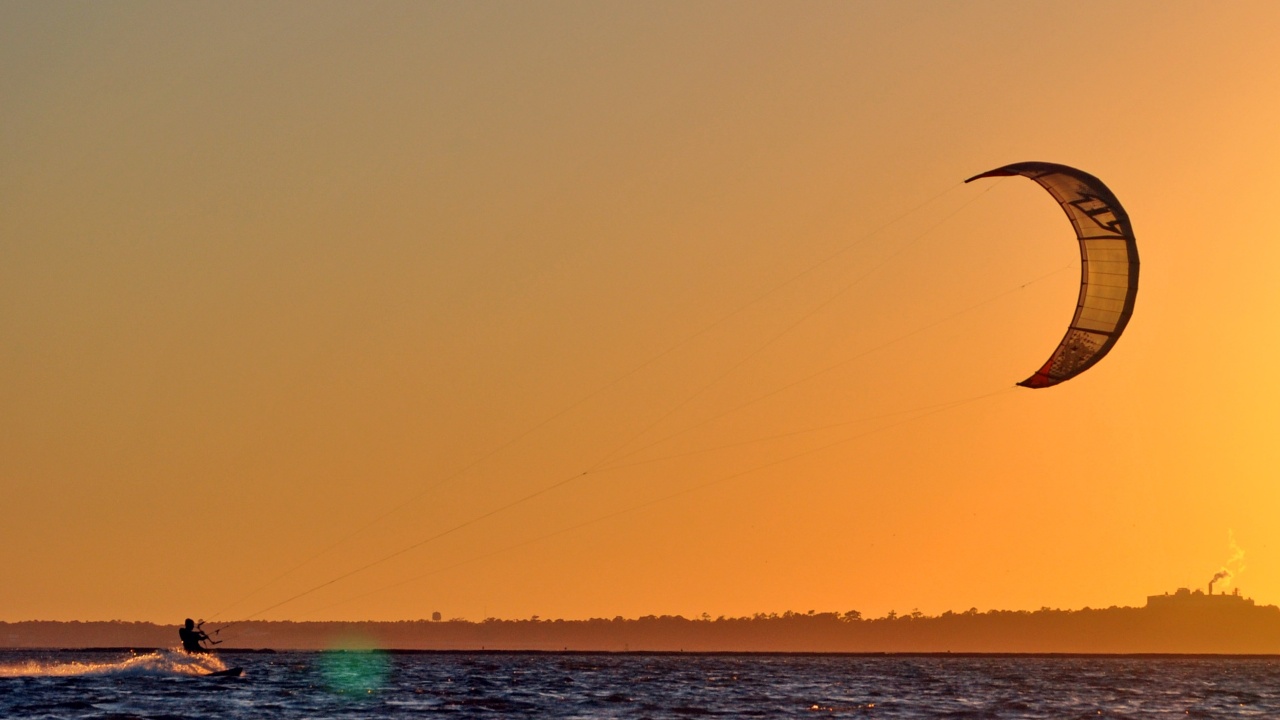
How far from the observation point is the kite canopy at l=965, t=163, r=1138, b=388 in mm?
39969

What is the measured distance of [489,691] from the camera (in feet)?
200

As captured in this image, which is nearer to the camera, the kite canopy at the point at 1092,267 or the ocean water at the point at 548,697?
the kite canopy at the point at 1092,267

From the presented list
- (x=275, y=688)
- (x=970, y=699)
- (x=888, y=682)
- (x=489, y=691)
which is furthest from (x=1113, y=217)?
(x=888, y=682)

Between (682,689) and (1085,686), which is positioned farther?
(1085,686)

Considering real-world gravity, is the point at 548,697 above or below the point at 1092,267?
below

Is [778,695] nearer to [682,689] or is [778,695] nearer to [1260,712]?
[682,689]

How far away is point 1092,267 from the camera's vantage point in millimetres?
40656

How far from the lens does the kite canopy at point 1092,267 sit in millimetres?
39969

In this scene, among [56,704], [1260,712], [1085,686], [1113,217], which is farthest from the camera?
[1085,686]

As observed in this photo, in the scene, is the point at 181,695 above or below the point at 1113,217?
below

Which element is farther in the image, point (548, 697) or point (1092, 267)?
point (548, 697)

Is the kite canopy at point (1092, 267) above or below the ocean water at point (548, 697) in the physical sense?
above

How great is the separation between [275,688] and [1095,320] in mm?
34982

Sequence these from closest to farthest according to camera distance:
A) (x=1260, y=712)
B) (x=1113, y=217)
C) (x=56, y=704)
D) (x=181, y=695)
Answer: (x=1113, y=217) < (x=56, y=704) < (x=181, y=695) < (x=1260, y=712)
